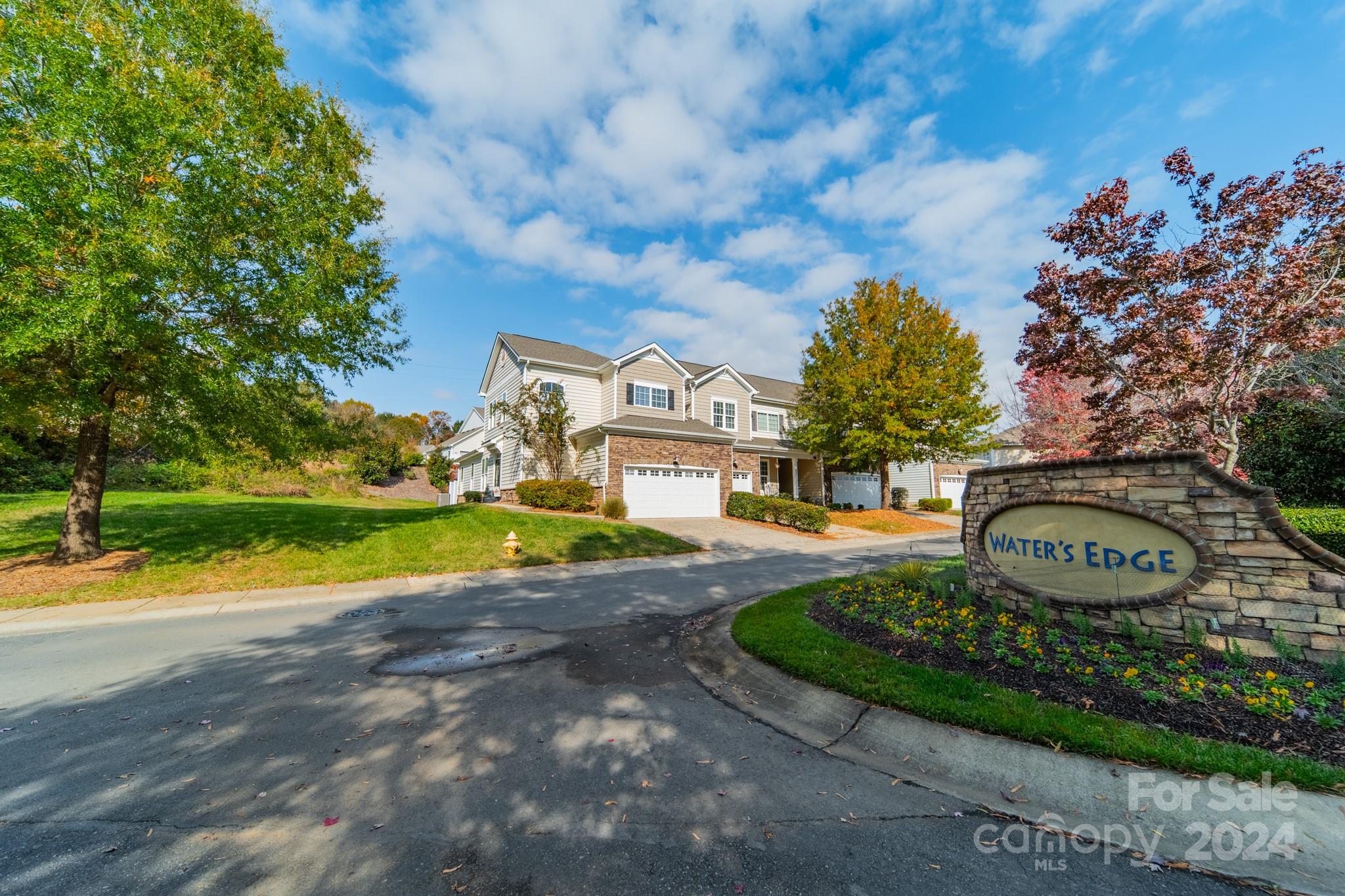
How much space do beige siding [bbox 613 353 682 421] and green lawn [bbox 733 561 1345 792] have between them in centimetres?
1921

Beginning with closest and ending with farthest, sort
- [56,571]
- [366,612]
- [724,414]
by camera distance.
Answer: [366,612]
[56,571]
[724,414]

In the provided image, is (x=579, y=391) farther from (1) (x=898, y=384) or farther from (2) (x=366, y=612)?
(2) (x=366, y=612)

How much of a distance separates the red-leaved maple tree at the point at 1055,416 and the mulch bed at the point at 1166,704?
8097 mm

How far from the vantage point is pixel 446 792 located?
2.97 meters

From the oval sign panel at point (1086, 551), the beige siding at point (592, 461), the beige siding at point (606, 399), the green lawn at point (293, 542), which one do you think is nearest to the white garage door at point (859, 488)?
the beige siding at point (606, 399)

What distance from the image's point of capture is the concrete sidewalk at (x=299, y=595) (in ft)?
23.6

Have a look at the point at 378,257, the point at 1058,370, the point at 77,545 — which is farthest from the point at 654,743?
the point at 77,545

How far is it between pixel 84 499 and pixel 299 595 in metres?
5.45

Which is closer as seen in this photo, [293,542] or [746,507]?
[293,542]

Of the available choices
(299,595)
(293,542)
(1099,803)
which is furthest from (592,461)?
(1099,803)

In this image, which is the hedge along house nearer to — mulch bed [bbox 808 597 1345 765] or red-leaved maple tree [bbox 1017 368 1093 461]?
red-leaved maple tree [bbox 1017 368 1093 461]

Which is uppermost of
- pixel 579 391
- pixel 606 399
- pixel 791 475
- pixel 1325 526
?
pixel 579 391

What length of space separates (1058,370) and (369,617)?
37.0 feet

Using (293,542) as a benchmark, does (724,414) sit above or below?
above
